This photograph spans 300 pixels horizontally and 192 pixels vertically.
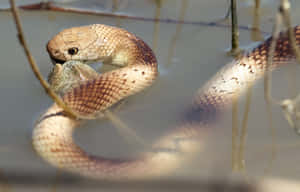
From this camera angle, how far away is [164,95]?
4098 millimetres

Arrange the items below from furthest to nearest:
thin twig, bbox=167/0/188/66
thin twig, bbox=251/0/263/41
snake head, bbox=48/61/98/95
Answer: thin twig, bbox=251/0/263/41 < thin twig, bbox=167/0/188/66 < snake head, bbox=48/61/98/95

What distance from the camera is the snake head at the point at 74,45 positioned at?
4.16m

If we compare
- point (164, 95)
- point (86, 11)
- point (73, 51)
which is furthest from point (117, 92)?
point (86, 11)

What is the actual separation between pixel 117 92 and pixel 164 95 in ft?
1.20

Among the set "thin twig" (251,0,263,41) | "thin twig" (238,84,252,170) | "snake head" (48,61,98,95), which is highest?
"thin twig" (251,0,263,41)

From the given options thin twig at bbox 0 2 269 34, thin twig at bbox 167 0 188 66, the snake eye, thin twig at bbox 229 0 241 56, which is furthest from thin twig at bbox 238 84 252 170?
the snake eye

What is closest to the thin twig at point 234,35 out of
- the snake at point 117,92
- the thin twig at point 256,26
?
the snake at point 117,92

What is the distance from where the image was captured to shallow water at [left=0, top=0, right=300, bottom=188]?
10.9 feet

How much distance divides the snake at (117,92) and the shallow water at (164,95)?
0.08m

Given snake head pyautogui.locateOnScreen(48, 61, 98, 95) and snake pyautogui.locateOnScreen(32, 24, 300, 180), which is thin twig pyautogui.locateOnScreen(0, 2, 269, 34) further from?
snake head pyautogui.locateOnScreen(48, 61, 98, 95)

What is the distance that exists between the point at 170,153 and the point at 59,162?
2.35 ft

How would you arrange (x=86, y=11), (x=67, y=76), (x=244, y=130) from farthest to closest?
(x=86, y=11), (x=67, y=76), (x=244, y=130)

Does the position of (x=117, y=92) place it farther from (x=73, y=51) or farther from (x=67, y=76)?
(x=73, y=51)

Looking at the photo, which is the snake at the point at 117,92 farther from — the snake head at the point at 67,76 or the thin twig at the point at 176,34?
the thin twig at the point at 176,34
